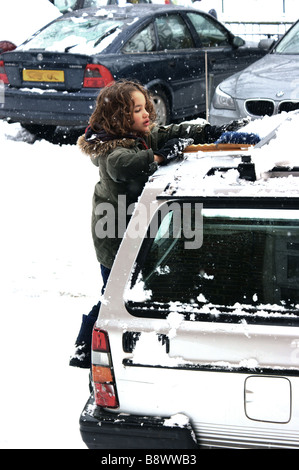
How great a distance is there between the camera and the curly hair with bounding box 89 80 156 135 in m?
3.70

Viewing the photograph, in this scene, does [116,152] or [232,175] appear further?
[116,152]

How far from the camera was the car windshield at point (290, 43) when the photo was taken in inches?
324

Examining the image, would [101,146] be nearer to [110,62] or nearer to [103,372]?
[103,372]

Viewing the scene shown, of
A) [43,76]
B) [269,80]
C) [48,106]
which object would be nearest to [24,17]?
[43,76]

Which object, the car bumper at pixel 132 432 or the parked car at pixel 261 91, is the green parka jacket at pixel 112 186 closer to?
the car bumper at pixel 132 432

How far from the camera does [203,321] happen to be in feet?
8.70

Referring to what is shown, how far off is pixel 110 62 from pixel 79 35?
889 millimetres

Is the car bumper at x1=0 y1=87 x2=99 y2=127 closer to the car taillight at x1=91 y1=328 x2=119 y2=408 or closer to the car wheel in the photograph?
the car wheel

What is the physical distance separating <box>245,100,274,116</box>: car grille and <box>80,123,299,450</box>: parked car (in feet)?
14.8

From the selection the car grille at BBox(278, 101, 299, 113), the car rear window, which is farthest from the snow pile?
the car rear window

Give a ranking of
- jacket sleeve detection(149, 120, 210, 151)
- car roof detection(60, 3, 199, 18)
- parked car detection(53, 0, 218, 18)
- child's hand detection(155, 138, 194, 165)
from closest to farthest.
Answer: child's hand detection(155, 138, 194, 165)
jacket sleeve detection(149, 120, 210, 151)
car roof detection(60, 3, 199, 18)
parked car detection(53, 0, 218, 18)

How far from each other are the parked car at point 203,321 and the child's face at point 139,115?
33.3 inches

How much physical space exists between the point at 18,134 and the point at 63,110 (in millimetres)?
1495

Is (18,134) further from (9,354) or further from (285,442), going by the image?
(285,442)
